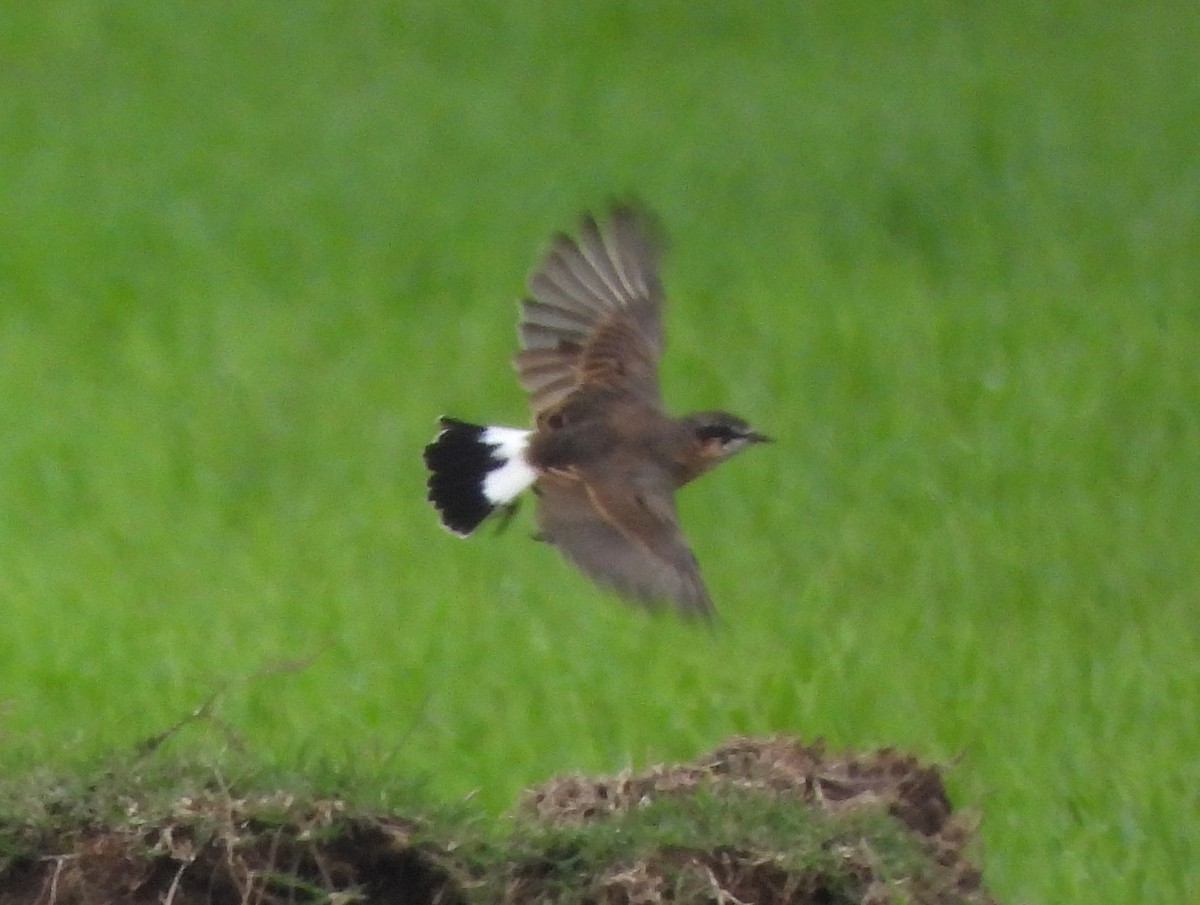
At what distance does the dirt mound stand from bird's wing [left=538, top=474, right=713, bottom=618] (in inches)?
17.7

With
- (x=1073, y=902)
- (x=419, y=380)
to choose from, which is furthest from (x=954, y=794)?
(x=419, y=380)

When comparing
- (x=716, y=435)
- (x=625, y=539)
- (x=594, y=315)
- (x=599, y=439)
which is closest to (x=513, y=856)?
(x=625, y=539)

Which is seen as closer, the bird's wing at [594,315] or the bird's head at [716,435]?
the bird's head at [716,435]

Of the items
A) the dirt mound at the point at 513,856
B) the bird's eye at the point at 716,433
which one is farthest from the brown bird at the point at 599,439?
the dirt mound at the point at 513,856

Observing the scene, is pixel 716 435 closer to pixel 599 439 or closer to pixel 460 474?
pixel 599 439

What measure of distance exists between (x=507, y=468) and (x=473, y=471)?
0.37 feet

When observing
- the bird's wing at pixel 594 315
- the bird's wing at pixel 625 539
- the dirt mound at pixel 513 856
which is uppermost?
the bird's wing at pixel 594 315

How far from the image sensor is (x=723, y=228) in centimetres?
1266

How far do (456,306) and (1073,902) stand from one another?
19.9 feet

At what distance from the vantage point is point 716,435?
619cm

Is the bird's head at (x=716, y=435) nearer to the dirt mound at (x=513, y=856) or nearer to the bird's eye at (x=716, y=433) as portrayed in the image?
the bird's eye at (x=716, y=433)

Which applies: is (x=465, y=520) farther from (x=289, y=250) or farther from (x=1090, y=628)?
(x=289, y=250)

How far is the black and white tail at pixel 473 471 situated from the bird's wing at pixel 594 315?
13.6 inches

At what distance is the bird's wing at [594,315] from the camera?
650cm
